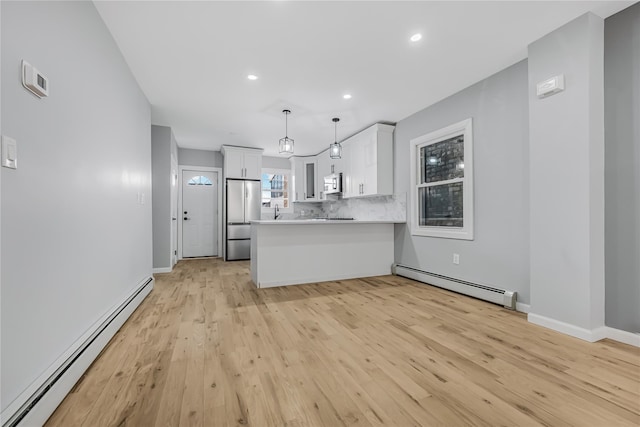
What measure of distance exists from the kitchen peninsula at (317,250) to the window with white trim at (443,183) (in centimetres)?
70

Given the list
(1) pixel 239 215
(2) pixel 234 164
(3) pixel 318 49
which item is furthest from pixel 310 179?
(3) pixel 318 49

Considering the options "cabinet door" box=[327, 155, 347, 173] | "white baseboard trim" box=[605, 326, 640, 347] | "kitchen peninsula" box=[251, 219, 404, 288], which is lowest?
"white baseboard trim" box=[605, 326, 640, 347]

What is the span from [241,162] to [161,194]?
6.58ft

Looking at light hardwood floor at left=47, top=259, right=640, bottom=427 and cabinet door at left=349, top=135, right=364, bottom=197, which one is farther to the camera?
cabinet door at left=349, top=135, right=364, bottom=197

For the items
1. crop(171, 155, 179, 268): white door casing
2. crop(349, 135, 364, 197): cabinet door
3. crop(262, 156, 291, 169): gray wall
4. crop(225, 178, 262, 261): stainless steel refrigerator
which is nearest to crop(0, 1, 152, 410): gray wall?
crop(171, 155, 179, 268): white door casing

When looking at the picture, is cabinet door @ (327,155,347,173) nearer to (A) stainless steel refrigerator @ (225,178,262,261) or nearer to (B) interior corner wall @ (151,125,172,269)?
(A) stainless steel refrigerator @ (225,178,262,261)

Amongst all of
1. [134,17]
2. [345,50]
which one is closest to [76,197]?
[134,17]

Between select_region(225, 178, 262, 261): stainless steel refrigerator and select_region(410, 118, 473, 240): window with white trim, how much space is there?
3749 millimetres

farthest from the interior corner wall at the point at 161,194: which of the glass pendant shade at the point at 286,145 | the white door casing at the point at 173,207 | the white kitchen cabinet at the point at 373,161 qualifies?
the white kitchen cabinet at the point at 373,161

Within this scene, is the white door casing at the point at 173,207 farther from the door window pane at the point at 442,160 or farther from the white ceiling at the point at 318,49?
the door window pane at the point at 442,160

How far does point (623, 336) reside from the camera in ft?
6.88

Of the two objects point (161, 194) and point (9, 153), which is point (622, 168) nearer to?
point (9, 153)

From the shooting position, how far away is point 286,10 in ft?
6.86

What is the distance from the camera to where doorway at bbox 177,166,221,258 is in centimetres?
633
